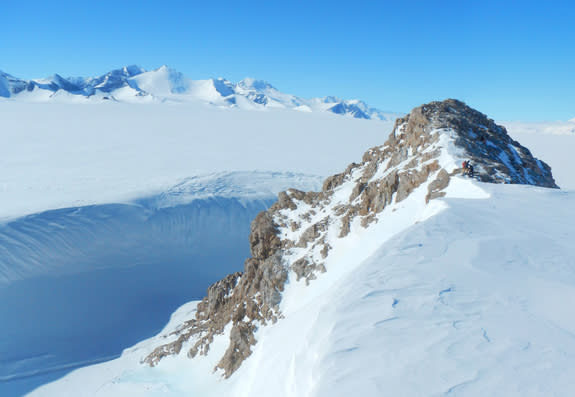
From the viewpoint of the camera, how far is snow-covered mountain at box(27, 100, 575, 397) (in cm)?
394

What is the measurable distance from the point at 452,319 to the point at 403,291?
2.72 feet

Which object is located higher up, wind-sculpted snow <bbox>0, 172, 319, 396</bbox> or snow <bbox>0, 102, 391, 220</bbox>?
snow <bbox>0, 102, 391, 220</bbox>

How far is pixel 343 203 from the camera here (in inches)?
600

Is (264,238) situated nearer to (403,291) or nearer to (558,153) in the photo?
(403,291)

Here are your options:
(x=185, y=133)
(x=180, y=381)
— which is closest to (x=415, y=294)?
(x=180, y=381)

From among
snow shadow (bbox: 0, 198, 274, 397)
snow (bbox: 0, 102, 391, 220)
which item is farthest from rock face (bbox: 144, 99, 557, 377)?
snow (bbox: 0, 102, 391, 220)

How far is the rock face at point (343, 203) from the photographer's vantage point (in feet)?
39.9

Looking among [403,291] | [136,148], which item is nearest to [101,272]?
[403,291]

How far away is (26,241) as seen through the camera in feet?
81.3

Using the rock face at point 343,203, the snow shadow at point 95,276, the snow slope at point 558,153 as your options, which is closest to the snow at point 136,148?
the snow shadow at point 95,276

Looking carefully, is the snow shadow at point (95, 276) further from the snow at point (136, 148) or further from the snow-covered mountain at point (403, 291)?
the snow at point (136, 148)

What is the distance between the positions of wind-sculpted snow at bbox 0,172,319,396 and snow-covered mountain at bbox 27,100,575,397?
3.02 metres

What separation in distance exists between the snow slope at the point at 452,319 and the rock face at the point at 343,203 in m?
3.34

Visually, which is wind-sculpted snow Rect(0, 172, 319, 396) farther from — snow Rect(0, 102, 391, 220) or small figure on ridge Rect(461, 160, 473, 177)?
small figure on ridge Rect(461, 160, 473, 177)
